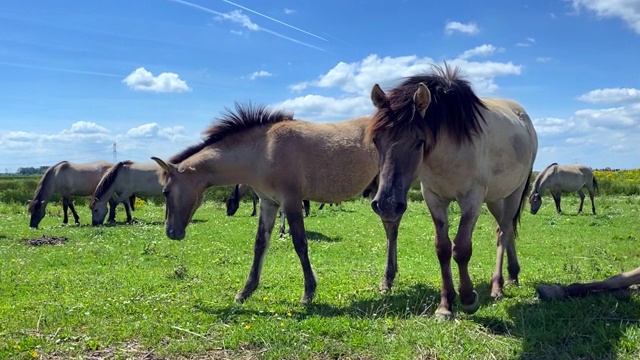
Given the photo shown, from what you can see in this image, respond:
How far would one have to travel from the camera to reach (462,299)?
19.0 feet

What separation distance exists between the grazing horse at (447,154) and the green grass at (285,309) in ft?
2.46

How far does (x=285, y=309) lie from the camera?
6398 mm

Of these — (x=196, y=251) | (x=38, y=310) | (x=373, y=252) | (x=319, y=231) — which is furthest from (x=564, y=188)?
(x=38, y=310)

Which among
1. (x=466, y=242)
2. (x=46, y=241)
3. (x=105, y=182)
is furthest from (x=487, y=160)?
(x=105, y=182)

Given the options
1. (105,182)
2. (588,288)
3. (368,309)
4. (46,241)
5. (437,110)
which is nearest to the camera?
(437,110)

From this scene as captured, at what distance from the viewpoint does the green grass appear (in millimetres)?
4820

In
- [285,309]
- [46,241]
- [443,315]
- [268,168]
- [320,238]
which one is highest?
[268,168]

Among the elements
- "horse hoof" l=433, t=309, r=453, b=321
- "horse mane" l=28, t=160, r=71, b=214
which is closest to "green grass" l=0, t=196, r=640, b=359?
"horse hoof" l=433, t=309, r=453, b=321

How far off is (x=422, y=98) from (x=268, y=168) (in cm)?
268

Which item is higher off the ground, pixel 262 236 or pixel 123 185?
pixel 123 185

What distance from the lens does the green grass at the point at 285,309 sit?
4820mm

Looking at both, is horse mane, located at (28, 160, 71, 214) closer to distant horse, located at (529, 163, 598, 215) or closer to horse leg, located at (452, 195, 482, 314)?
horse leg, located at (452, 195, 482, 314)

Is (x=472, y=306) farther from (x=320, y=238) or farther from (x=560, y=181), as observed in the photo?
(x=560, y=181)

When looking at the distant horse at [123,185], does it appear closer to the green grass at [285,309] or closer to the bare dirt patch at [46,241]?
the bare dirt patch at [46,241]
